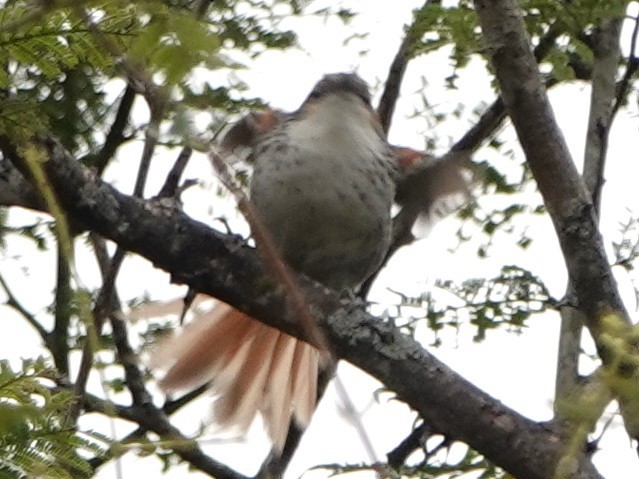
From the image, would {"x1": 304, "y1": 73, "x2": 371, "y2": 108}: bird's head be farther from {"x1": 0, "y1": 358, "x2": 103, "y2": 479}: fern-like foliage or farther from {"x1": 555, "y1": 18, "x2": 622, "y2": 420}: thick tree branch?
{"x1": 0, "y1": 358, "x2": 103, "y2": 479}: fern-like foliage

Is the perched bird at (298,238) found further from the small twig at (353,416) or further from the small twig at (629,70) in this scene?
the small twig at (353,416)

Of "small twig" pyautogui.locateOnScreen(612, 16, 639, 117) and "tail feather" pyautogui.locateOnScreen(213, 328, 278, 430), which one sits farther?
"tail feather" pyautogui.locateOnScreen(213, 328, 278, 430)

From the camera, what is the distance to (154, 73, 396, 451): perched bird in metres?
3.65

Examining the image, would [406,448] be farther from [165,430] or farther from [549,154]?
[549,154]

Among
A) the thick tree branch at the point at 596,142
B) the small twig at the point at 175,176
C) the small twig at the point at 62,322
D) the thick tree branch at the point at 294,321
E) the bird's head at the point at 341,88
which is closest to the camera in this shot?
the thick tree branch at the point at 294,321

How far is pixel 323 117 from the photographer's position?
151 inches

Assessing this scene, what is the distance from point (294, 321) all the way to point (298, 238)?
1212mm

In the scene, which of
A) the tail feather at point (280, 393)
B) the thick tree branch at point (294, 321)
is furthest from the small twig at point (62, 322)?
the thick tree branch at point (294, 321)

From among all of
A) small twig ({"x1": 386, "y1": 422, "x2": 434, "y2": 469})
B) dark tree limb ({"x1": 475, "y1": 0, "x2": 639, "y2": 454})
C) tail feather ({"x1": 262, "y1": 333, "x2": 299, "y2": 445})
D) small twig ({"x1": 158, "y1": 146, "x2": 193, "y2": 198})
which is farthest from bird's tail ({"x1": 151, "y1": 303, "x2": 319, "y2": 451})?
dark tree limb ({"x1": 475, "y1": 0, "x2": 639, "y2": 454})

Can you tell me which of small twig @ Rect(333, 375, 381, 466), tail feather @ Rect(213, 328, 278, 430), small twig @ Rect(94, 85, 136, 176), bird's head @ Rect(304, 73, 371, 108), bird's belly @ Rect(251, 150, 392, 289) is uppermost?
bird's head @ Rect(304, 73, 371, 108)

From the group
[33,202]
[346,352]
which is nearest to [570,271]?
[346,352]

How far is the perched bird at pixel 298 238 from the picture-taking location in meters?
3.65

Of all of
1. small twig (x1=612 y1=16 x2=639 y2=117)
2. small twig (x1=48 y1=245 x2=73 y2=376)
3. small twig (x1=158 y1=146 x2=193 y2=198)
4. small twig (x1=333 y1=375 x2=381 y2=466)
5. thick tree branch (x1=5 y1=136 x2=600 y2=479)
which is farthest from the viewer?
small twig (x1=48 y1=245 x2=73 y2=376)

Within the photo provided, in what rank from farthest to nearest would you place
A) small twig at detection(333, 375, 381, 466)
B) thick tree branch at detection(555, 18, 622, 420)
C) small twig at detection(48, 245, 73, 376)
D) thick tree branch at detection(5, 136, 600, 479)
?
1. small twig at detection(48, 245, 73, 376)
2. thick tree branch at detection(555, 18, 622, 420)
3. thick tree branch at detection(5, 136, 600, 479)
4. small twig at detection(333, 375, 381, 466)
